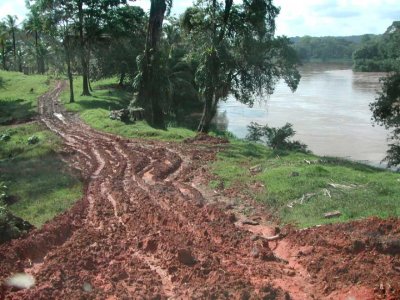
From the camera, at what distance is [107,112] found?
2994cm

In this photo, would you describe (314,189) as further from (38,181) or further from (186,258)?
(38,181)

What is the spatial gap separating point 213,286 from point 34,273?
3.01 m

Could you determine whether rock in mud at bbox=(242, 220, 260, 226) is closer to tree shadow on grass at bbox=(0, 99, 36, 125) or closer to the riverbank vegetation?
the riverbank vegetation

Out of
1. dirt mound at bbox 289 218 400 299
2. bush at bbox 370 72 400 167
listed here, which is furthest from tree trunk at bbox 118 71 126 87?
dirt mound at bbox 289 218 400 299

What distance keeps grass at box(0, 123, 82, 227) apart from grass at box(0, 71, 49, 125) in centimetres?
962

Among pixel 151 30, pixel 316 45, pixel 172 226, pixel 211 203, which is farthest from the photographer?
pixel 316 45

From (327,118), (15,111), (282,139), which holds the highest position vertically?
(15,111)

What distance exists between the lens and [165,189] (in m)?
13.2

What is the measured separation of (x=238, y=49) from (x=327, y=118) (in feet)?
65.9

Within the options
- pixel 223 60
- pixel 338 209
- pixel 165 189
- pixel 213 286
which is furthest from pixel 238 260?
pixel 223 60

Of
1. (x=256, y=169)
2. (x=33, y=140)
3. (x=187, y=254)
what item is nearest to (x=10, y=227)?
(x=187, y=254)

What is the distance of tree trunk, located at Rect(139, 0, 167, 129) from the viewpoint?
23531mm

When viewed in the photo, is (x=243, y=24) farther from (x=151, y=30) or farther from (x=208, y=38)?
(x=151, y=30)

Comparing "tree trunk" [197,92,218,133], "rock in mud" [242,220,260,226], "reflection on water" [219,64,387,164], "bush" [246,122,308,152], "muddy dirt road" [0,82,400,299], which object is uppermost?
"tree trunk" [197,92,218,133]
